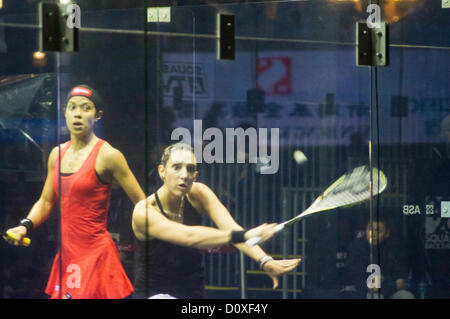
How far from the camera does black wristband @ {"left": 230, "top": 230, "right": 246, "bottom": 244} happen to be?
4938mm

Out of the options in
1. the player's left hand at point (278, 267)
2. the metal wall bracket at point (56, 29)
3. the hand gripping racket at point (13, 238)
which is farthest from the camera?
the hand gripping racket at point (13, 238)

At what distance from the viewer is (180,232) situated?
4973 millimetres

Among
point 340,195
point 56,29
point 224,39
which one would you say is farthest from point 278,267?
point 56,29

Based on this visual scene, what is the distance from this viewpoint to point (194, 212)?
497 centimetres

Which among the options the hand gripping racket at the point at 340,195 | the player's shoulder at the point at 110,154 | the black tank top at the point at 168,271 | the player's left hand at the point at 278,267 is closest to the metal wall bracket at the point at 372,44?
the hand gripping racket at the point at 340,195

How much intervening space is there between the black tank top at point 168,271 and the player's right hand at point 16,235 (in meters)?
0.80

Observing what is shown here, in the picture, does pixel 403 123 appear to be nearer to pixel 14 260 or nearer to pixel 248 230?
pixel 248 230

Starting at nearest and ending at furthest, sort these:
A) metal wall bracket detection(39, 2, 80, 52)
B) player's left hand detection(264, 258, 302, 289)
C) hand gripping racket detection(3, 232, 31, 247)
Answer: metal wall bracket detection(39, 2, 80, 52) < player's left hand detection(264, 258, 302, 289) < hand gripping racket detection(3, 232, 31, 247)

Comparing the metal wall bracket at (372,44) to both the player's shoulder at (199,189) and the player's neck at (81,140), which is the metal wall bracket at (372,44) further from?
the player's neck at (81,140)

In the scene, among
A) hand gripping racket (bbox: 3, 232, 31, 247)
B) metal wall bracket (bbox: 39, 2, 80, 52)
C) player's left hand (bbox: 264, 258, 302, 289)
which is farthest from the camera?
hand gripping racket (bbox: 3, 232, 31, 247)

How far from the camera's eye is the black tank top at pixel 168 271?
4.95 meters

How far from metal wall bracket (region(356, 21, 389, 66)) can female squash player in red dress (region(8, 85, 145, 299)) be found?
1.73m

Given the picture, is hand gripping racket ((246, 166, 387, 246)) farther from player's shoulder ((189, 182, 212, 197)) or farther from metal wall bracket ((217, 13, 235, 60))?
metal wall bracket ((217, 13, 235, 60))

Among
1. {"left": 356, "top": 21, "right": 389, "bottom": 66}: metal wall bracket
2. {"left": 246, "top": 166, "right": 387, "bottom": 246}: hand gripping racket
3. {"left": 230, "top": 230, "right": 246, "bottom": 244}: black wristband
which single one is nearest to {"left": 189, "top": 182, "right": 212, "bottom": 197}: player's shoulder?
{"left": 230, "top": 230, "right": 246, "bottom": 244}: black wristband
